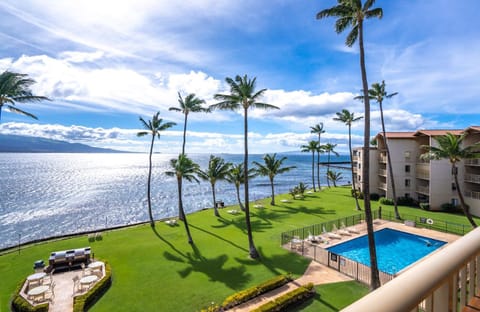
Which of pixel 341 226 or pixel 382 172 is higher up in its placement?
pixel 382 172

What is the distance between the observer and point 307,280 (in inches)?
628

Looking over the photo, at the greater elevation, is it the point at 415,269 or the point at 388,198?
the point at 415,269

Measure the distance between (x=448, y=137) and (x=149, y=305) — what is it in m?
27.7

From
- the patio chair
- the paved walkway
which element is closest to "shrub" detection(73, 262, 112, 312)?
the patio chair

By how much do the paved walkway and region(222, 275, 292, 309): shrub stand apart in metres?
0.19

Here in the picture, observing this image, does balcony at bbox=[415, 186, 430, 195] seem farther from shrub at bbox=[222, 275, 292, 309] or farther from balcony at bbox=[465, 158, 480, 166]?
shrub at bbox=[222, 275, 292, 309]

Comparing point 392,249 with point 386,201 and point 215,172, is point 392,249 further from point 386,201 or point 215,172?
point 215,172

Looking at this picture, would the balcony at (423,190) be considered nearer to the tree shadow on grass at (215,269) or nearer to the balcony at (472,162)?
the balcony at (472,162)

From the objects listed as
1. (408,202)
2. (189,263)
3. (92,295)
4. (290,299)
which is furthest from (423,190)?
(92,295)

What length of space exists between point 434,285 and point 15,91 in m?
19.0

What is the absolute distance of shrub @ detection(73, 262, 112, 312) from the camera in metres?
13.4

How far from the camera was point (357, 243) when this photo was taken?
2306cm

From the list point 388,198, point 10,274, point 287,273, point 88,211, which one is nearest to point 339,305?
point 287,273

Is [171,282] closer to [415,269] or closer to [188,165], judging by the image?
[188,165]
